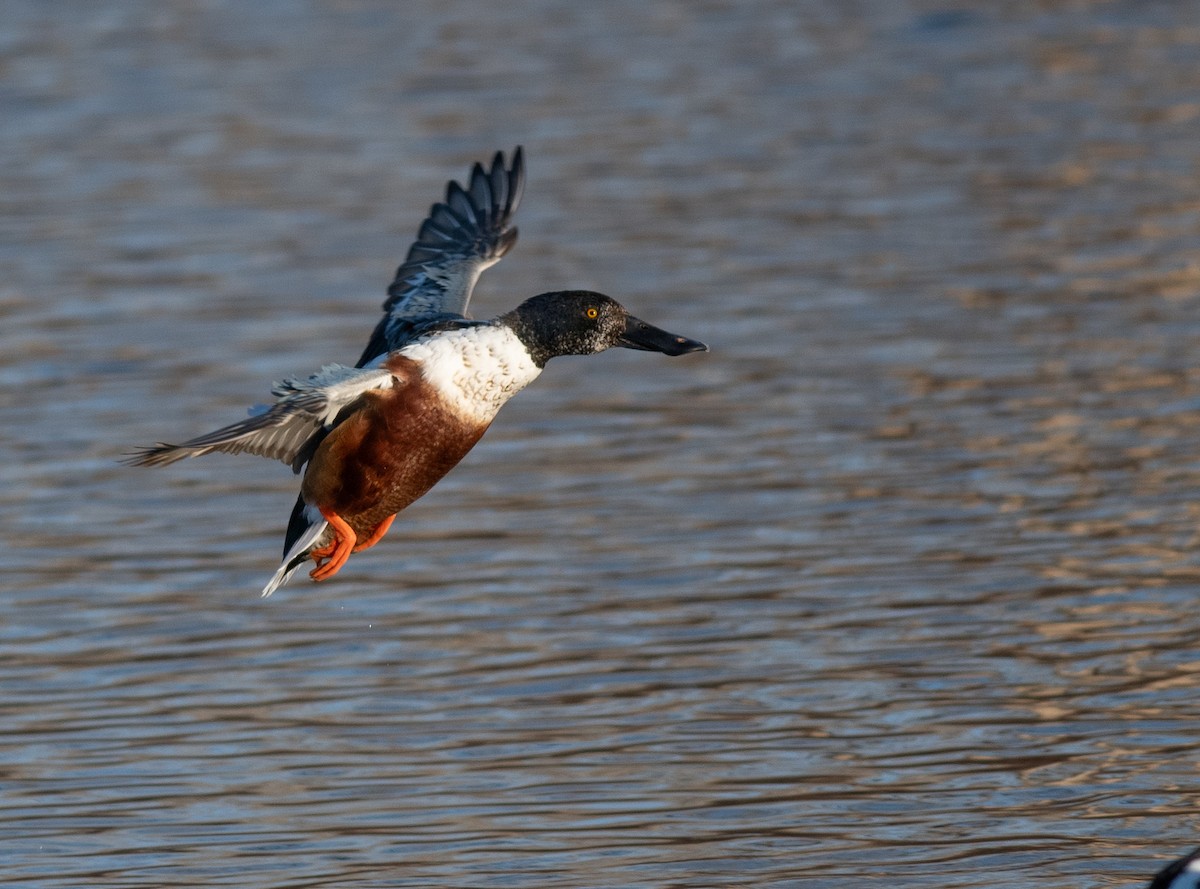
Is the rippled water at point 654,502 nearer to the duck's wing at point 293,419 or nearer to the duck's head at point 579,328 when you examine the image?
the duck's wing at point 293,419

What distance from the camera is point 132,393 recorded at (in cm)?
1145

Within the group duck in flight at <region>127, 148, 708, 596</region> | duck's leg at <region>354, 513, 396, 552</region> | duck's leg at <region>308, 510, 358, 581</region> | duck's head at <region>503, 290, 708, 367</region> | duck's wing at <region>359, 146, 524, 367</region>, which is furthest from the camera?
duck's wing at <region>359, 146, 524, 367</region>

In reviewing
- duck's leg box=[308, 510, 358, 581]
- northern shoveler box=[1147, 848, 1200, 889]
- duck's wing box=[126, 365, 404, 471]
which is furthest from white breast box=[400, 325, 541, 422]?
northern shoveler box=[1147, 848, 1200, 889]

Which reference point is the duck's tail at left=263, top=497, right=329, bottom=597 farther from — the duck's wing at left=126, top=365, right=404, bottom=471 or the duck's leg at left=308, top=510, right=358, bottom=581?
the duck's wing at left=126, top=365, right=404, bottom=471

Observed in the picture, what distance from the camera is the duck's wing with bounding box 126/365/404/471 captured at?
20.7ft

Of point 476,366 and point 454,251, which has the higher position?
point 454,251

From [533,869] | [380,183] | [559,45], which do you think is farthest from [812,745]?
[559,45]

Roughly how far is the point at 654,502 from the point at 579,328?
112 inches

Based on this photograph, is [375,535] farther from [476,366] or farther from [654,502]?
[654,502]

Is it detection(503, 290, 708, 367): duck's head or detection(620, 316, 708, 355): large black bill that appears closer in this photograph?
detection(503, 290, 708, 367): duck's head

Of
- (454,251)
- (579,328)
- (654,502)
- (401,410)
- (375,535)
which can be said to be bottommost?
(654,502)

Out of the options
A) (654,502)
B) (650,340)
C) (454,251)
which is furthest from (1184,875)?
(654,502)

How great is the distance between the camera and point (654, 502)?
382 inches

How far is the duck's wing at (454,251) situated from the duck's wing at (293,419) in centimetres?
83
